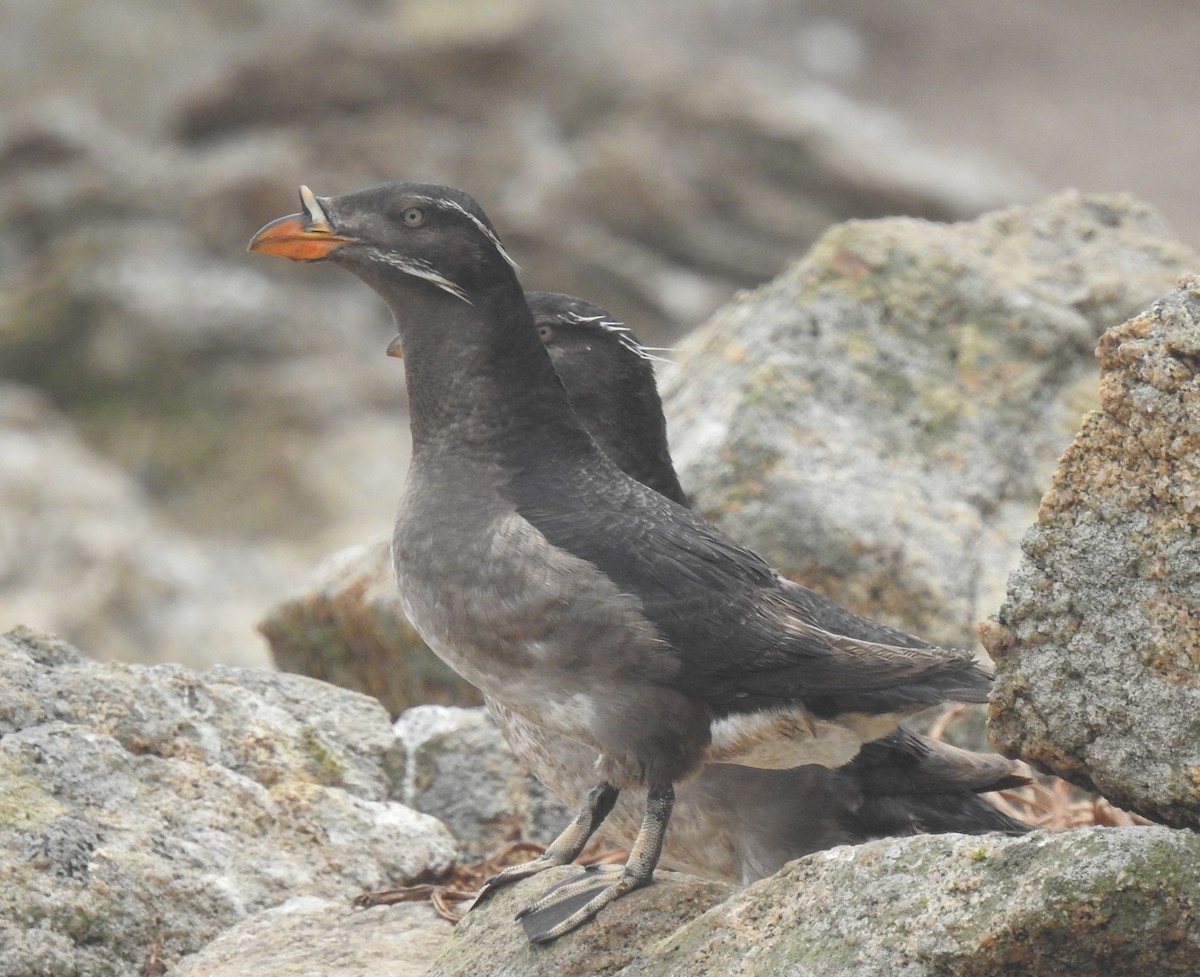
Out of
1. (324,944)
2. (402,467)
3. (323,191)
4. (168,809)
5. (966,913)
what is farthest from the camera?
(323,191)

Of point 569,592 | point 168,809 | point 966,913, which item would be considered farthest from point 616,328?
point 966,913

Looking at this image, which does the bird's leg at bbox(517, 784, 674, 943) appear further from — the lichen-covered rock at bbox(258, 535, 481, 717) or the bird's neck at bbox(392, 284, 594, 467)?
the lichen-covered rock at bbox(258, 535, 481, 717)

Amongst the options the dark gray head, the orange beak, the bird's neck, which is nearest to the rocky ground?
the dark gray head

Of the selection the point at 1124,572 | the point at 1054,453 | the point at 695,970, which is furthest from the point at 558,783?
the point at 1054,453

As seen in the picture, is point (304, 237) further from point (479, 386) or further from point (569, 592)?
point (569, 592)

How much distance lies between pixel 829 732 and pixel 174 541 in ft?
34.6

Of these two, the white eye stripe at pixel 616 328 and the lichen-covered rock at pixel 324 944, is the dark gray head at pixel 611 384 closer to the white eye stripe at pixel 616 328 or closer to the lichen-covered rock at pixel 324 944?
the white eye stripe at pixel 616 328

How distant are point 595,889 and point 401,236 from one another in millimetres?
1922

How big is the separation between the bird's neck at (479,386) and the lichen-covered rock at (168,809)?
119cm

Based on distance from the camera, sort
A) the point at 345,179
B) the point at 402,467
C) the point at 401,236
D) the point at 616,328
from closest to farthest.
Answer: the point at 401,236
the point at 616,328
the point at 402,467
the point at 345,179

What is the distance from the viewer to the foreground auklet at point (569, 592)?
4406 mm

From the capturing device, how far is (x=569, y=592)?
14.5 ft

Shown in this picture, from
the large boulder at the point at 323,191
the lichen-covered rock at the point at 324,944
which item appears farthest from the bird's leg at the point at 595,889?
the large boulder at the point at 323,191

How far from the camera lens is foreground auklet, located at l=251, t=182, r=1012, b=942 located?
14.5ft
